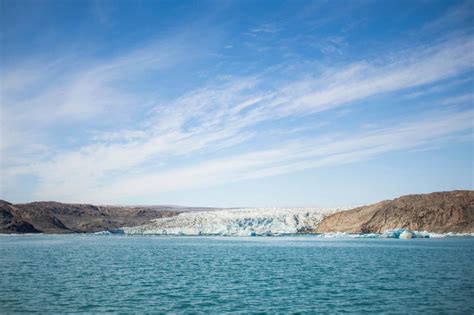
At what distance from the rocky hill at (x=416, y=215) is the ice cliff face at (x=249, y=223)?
663cm

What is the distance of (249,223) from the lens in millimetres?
122250

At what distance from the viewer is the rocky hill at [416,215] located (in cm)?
10556

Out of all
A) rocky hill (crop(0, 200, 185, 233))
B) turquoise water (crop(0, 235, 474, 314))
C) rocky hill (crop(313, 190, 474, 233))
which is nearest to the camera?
turquoise water (crop(0, 235, 474, 314))

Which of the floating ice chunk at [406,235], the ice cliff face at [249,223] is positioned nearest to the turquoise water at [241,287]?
the floating ice chunk at [406,235]

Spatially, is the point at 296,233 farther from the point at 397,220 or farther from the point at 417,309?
the point at 417,309

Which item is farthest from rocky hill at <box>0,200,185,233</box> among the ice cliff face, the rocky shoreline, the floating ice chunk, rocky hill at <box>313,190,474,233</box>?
the floating ice chunk

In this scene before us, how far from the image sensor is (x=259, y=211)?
136 m

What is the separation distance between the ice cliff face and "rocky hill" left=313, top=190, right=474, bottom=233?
663 centimetres

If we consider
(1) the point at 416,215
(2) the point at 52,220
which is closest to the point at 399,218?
(1) the point at 416,215

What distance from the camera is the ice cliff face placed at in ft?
394

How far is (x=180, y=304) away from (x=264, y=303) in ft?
14.7

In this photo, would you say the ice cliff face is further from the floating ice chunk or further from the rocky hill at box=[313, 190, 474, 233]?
the floating ice chunk

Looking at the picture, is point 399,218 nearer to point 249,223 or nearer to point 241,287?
point 249,223

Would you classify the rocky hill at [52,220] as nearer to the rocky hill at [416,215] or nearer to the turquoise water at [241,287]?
the rocky hill at [416,215]
